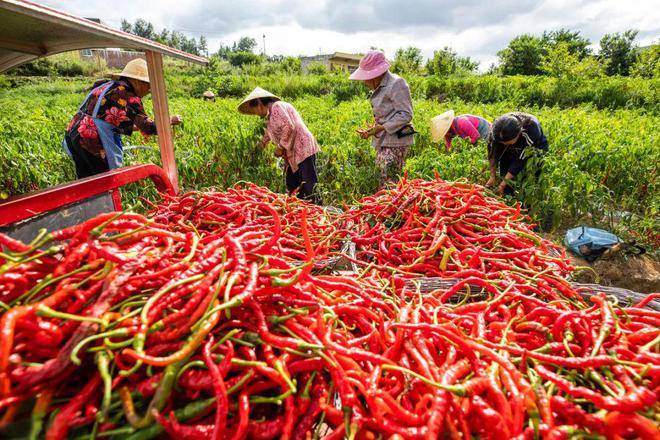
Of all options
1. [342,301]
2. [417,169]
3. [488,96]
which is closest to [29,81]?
[488,96]

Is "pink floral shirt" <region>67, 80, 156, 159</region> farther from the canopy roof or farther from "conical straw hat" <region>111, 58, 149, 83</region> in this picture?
the canopy roof

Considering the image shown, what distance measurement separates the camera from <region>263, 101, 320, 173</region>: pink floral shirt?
4.77 meters

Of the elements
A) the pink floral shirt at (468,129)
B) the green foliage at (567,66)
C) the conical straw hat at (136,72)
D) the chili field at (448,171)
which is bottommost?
the chili field at (448,171)

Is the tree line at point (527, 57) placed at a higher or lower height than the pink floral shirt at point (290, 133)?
higher

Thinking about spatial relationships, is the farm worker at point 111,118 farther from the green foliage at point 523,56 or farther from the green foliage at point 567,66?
the green foliage at point 523,56

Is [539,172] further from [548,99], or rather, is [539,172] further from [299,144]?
[548,99]

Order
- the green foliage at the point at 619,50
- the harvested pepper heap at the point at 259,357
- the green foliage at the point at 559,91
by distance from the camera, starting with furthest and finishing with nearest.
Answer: the green foliage at the point at 619,50 < the green foliage at the point at 559,91 < the harvested pepper heap at the point at 259,357

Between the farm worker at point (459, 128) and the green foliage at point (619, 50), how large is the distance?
40162mm

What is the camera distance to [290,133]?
486 cm

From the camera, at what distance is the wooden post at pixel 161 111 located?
311 centimetres

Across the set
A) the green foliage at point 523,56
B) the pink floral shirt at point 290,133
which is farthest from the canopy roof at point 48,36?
the green foliage at point 523,56

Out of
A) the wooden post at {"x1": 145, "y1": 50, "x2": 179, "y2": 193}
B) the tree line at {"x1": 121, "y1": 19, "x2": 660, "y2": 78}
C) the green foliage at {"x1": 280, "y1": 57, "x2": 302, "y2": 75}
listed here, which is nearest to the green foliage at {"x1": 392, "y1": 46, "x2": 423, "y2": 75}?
the tree line at {"x1": 121, "y1": 19, "x2": 660, "y2": 78}

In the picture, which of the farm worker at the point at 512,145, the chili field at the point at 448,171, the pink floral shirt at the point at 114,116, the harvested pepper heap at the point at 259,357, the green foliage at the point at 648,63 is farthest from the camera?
the green foliage at the point at 648,63

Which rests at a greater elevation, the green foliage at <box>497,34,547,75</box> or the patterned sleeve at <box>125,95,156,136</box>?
the green foliage at <box>497,34,547,75</box>
